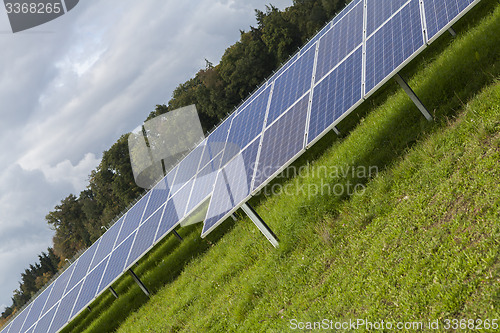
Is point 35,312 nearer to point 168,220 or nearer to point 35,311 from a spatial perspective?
point 35,311

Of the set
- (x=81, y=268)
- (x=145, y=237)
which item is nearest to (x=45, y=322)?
(x=81, y=268)

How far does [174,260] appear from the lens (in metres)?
21.1

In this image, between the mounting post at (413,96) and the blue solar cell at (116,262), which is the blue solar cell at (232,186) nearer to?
the mounting post at (413,96)

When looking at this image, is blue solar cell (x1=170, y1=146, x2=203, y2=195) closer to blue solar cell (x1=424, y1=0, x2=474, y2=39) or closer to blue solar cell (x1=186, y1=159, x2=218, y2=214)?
blue solar cell (x1=186, y1=159, x2=218, y2=214)

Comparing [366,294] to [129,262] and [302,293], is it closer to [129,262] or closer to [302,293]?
[302,293]

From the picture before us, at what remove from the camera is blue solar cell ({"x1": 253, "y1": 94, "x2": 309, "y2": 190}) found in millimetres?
12320

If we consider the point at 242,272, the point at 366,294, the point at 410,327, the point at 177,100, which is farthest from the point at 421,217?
the point at 177,100

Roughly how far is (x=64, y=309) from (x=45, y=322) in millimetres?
2265

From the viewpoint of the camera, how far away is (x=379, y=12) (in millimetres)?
14500

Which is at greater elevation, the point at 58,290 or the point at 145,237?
the point at 58,290

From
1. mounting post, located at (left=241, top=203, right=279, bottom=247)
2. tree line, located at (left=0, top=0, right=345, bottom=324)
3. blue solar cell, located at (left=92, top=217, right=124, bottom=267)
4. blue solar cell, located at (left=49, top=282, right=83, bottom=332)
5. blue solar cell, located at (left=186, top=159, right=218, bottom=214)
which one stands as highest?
tree line, located at (left=0, top=0, right=345, bottom=324)

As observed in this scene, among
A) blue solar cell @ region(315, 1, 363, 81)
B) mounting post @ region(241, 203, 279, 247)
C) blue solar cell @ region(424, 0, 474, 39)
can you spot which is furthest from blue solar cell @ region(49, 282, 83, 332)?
blue solar cell @ region(424, 0, 474, 39)

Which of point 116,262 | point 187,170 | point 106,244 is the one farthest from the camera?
point 106,244

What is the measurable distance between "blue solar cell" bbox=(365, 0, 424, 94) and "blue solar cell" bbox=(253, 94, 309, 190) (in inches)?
93.5
